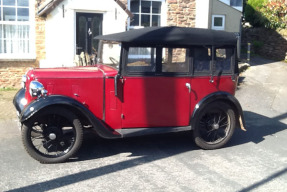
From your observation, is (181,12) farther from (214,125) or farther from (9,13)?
(214,125)

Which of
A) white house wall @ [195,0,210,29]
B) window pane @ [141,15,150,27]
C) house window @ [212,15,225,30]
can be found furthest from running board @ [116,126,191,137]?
house window @ [212,15,225,30]

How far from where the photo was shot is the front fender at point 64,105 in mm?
5016

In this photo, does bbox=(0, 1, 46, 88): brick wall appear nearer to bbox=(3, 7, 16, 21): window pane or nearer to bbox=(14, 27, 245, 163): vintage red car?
bbox=(3, 7, 16, 21): window pane

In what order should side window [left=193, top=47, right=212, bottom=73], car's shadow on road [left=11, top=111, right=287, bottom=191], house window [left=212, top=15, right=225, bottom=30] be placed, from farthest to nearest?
house window [left=212, top=15, right=225, bottom=30], side window [left=193, top=47, right=212, bottom=73], car's shadow on road [left=11, top=111, right=287, bottom=191]

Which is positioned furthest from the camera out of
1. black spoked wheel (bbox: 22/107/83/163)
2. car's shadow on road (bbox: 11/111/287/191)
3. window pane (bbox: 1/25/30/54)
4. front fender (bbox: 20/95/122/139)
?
window pane (bbox: 1/25/30/54)

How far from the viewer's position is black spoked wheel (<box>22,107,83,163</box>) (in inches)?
202

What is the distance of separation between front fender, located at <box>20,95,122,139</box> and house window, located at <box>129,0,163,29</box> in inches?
307

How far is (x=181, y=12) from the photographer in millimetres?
13055

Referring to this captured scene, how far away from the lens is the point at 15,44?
11258mm

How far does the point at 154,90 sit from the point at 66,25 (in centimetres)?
657

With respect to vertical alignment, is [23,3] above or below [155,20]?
above

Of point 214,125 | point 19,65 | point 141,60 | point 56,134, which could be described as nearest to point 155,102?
point 141,60

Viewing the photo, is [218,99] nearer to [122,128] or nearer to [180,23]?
[122,128]

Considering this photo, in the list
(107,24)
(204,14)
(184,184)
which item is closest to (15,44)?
(107,24)
